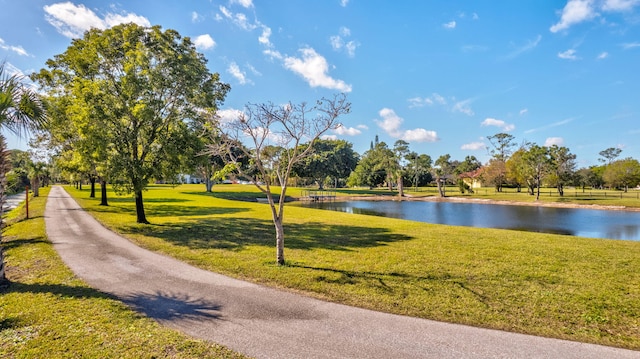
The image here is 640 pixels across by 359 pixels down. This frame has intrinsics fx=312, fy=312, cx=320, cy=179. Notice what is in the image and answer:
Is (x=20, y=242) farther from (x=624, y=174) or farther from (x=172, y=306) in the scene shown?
(x=624, y=174)

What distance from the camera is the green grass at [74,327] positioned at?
16.9 ft

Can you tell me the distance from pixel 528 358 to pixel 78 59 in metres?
23.0

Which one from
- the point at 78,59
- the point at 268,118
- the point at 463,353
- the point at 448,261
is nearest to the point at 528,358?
the point at 463,353

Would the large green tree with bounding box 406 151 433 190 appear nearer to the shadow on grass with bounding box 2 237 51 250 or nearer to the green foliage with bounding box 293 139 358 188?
the green foliage with bounding box 293 139 358 188

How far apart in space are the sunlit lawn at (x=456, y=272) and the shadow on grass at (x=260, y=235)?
0.16 feet

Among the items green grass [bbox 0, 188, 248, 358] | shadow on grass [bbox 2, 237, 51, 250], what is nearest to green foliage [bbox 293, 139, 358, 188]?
shadow on grass [bbox 2, 237, 51, 250]

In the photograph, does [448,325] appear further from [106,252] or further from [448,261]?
[106,252]

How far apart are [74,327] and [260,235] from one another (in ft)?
32.6

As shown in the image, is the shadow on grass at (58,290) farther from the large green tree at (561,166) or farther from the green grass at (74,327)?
the large green tree at (561,166)

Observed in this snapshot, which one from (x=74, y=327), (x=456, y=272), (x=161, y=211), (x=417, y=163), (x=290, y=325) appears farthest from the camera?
(x=417, y=163)

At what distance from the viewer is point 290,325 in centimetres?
617

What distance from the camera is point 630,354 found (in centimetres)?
531

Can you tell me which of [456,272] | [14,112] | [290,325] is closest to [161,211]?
[14,112]

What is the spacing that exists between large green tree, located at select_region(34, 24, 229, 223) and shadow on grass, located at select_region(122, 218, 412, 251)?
10.3 feet
